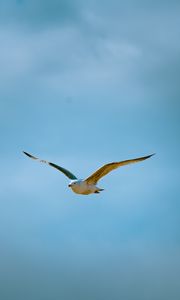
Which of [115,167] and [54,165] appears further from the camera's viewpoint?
[54,165]

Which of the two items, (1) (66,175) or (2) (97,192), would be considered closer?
(2) (97,192)

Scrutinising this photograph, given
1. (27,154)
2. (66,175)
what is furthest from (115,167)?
(27,154)

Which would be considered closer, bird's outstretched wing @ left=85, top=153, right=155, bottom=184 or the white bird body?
bird's outstretched wing @ left=85, top=153, right=155, bottom=184

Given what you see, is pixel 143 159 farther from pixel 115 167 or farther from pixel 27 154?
pixel 27 154

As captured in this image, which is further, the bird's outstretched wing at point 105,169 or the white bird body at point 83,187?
the white bird body at point 83,187

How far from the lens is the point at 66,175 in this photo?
51219 millimetres

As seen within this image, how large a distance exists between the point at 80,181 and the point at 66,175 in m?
3.62

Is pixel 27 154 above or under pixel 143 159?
above

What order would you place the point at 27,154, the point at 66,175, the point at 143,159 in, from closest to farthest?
the point at 143,159, the point at 66,175, the point at 27,154

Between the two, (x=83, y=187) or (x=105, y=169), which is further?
(x=83, y=187)

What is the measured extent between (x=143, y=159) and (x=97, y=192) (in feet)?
12.8

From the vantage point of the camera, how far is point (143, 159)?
1797 inches

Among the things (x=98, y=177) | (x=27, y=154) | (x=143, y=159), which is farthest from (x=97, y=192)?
(x=27, y=154)

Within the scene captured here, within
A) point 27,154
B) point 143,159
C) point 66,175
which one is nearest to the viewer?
point 143,159
